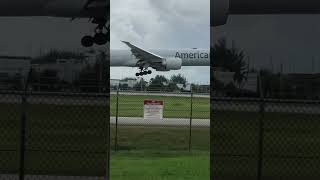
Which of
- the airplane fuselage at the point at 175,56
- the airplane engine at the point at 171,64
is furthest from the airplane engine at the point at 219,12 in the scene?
the airplane engine at the point at 171,64

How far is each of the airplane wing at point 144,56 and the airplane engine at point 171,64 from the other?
1.5 inches

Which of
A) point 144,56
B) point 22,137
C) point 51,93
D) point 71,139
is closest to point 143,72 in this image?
point 144,56

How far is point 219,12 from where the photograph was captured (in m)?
2.45

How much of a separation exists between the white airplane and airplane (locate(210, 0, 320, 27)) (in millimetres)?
241

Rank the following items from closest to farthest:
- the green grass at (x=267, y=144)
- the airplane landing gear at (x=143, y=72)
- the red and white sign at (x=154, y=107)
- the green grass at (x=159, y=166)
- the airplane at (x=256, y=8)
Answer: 1. the airplane landing gear at (x=143, y=72)
2. the airplane at (x=256, y=8)
3. the green grass at (x=267, y=144)
4. the green grass at (x=159, y=166)
5. the red and white sign at (x=154, y=107)

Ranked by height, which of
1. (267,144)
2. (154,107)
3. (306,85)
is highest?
(306,85)

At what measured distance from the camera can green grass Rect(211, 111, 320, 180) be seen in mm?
2527

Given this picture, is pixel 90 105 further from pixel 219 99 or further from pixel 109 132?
pixel 219 99

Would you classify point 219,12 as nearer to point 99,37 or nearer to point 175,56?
point 175,56

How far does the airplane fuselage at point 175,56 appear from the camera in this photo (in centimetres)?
222

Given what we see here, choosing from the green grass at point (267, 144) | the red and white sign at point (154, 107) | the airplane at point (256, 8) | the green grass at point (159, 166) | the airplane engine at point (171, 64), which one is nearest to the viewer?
the airplane engine at point (171, 64)

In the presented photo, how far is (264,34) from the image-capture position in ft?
8.08

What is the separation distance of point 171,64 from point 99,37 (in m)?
0.52

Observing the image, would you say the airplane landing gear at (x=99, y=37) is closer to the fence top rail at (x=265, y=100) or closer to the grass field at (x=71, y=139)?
the grass field at (x=71, y=139)
